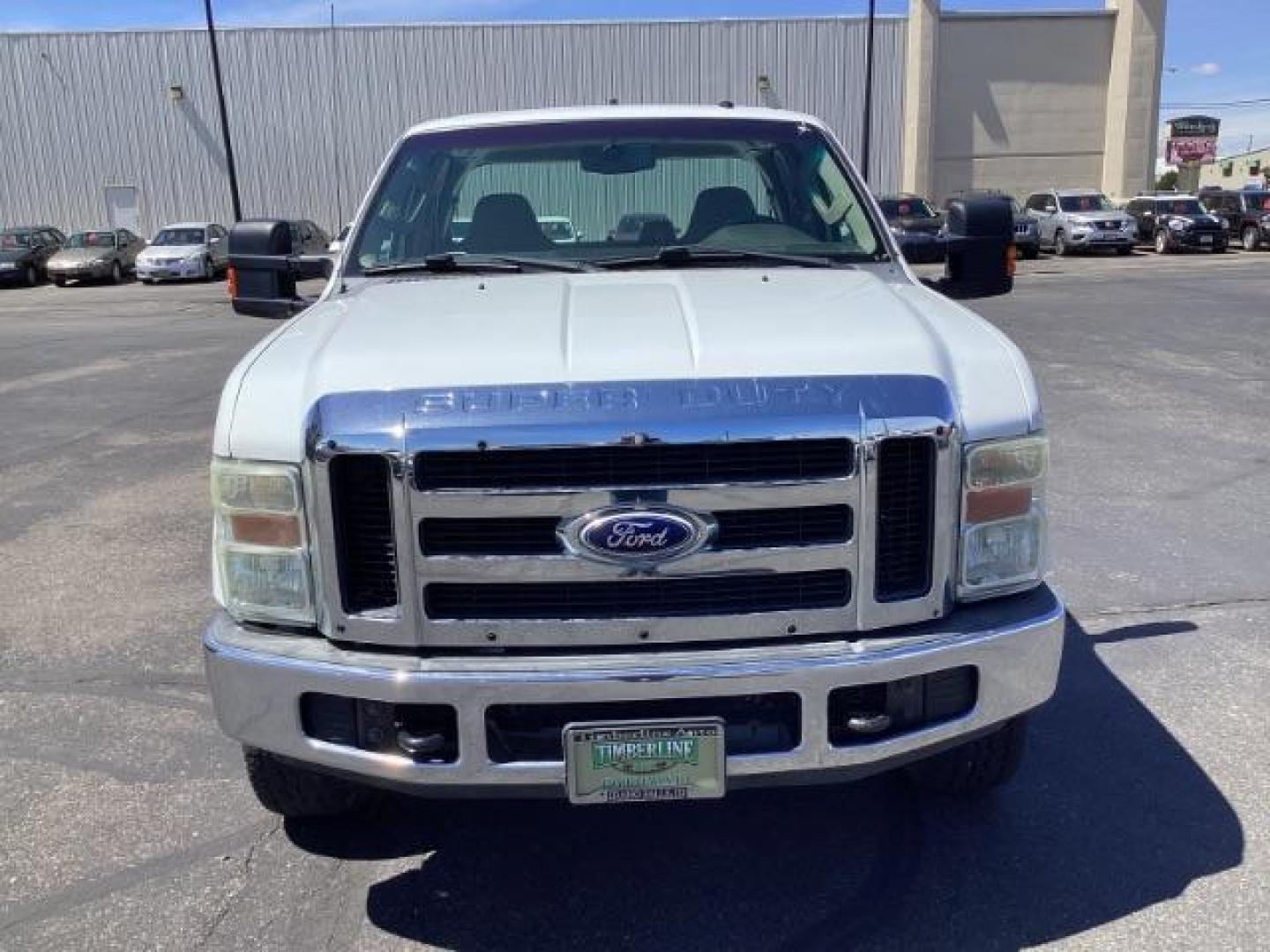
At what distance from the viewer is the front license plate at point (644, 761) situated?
254 centimetres

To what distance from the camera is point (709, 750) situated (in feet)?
8.39

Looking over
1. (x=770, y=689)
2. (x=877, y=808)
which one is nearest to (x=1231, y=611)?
(x=877, y=808)

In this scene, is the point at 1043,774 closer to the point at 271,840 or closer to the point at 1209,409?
the point at 271,840

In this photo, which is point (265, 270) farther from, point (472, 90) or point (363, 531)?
point (472, 90)

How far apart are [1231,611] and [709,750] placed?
11.2ft

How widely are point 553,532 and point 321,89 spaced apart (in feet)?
118

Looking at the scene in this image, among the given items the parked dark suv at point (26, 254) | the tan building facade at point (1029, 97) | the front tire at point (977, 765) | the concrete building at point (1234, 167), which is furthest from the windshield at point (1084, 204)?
the concrete building at point (1234, 167)

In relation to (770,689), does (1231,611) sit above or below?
below

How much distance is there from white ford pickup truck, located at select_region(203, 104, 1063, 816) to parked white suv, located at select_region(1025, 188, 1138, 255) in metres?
29.0

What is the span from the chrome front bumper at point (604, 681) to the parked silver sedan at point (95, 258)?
2939 centimetres

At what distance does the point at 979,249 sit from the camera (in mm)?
4086

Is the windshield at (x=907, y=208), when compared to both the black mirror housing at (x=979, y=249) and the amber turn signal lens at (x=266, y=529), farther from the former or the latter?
the amber turn signal lens at (x=266, y=529)

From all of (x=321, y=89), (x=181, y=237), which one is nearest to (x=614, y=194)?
(x=181, y=237)

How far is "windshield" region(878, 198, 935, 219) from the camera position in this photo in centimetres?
2848
